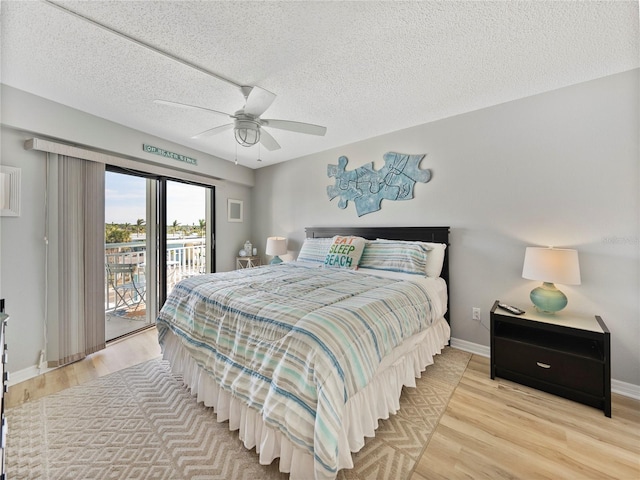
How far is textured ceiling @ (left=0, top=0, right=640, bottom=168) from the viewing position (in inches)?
58.0

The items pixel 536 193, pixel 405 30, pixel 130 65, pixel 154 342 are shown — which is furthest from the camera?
pixel 154 342

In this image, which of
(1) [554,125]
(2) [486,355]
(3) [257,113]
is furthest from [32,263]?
(1) [554,125]

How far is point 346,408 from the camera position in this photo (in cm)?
132

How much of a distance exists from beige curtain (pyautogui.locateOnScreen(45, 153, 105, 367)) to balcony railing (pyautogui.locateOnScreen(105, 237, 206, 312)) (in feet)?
1.22

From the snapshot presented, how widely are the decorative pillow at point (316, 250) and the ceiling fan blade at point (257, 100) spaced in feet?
5.92

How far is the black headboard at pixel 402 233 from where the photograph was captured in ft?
9.23

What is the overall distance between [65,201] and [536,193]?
4.44 meters

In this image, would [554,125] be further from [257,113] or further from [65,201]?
[65,201]

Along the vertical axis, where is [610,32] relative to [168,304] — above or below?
above

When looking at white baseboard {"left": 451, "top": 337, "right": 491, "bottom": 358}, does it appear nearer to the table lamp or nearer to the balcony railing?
the table lamp

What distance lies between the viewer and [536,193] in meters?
2.34

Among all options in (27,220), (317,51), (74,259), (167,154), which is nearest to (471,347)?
(317,51)

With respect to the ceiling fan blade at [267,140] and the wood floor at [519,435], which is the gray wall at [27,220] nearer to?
the wood floor at [519,435]

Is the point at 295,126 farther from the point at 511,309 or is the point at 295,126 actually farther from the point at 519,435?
the point at 519,435
